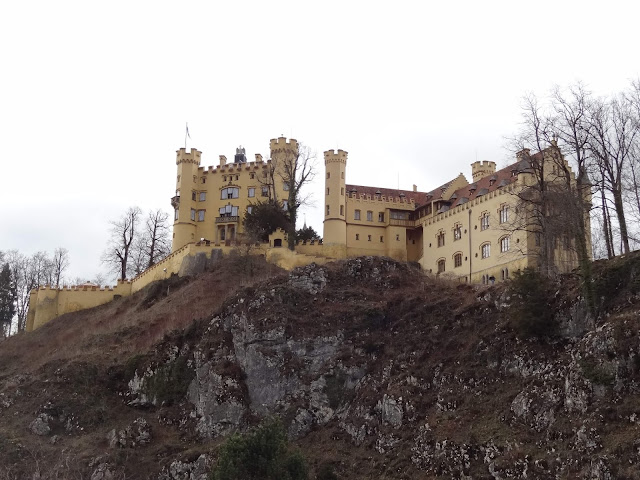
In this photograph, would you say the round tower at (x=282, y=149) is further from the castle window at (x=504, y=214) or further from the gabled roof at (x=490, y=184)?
the castle window at (x=504, y=214)

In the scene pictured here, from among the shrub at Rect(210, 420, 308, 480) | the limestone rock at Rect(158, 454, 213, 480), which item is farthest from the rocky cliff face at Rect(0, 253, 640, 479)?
the shrub at Rect(210, 420, 308, 480)

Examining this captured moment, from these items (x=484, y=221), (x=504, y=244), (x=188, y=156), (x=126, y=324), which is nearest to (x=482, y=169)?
(x=484, y=221)

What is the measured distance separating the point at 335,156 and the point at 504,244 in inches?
722

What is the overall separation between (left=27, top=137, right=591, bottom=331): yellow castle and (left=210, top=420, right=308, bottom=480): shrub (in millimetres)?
30705

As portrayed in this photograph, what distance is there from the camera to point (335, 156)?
6875cm

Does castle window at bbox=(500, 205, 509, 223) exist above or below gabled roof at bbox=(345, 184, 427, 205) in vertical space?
below

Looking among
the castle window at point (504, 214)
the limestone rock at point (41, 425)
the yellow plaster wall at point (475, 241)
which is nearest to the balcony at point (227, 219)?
the yellow plaster wall at point (475, 241)

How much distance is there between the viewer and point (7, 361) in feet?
188

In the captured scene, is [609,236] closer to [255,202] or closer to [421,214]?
[421,214]

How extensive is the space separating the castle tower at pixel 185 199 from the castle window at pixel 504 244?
28231 mm

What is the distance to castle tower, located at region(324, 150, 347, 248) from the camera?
6712cm

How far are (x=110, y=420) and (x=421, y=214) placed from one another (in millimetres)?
36818

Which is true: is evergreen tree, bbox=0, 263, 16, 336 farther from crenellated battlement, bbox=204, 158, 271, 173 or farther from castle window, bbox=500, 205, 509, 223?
castle window, bbox=500, 205, 509, 223

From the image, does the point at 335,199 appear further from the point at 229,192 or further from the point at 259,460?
the point at 259,460
